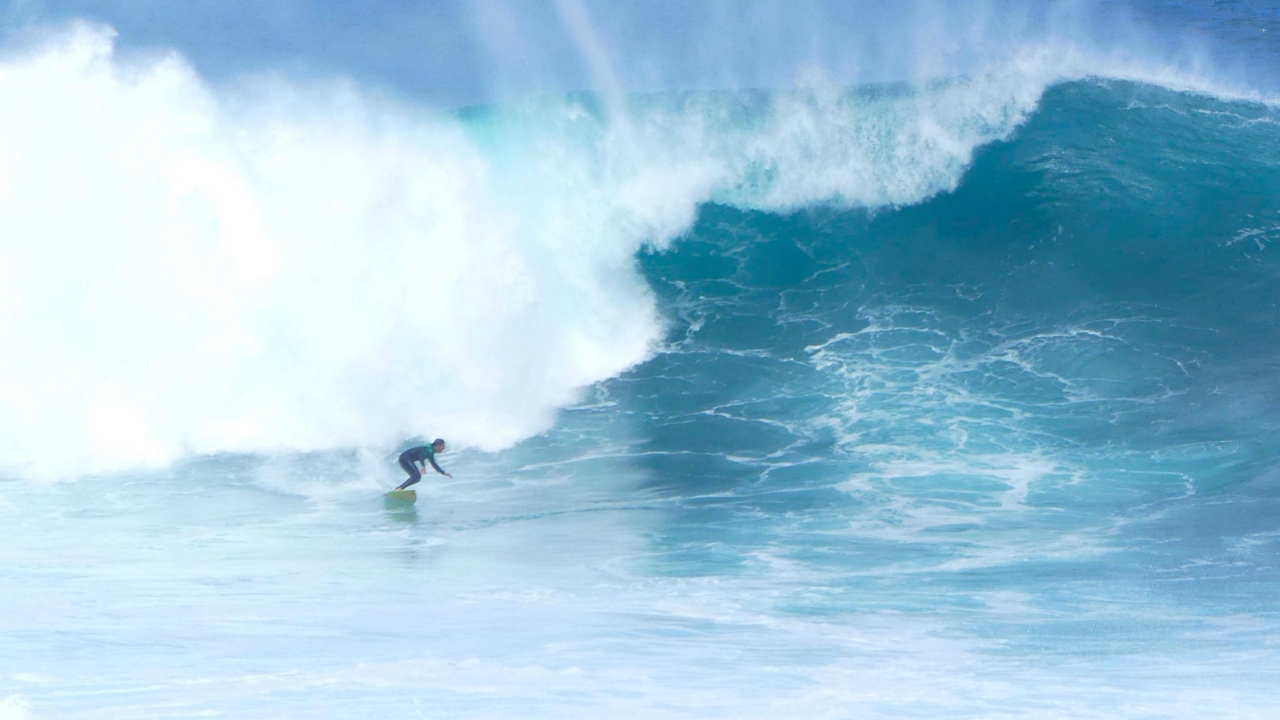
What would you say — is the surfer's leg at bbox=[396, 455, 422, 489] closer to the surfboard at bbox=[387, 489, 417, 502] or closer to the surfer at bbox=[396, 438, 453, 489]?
the surfer at bbox=[396, 438, 453, 489]

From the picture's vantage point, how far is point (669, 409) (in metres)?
12.6

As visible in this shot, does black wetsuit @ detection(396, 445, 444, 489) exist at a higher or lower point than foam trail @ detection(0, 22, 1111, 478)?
lower

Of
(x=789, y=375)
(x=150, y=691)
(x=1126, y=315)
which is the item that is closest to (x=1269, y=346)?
(x=1126, y=315)

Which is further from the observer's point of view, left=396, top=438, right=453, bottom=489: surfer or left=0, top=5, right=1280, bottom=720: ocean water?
left=396, top=438, right=453, bottom=489: surfer

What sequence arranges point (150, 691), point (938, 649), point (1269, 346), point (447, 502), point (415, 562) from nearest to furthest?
1. point (150, 691)
2. point (938, 649)
3. point (415, 562)
4. point (447, 502)
5. point (1269, 346)

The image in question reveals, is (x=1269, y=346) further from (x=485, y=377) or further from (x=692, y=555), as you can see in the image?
(x=485, y=377)

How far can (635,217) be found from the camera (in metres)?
16.2

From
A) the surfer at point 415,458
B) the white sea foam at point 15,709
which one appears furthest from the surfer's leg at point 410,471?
the white sea foam at point 15,709

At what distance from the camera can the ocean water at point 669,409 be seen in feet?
20.9

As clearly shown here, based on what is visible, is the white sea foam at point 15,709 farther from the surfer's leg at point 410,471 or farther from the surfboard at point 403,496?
the surfer's leg at point 410,471

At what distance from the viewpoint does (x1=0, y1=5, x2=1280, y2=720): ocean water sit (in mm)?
6355

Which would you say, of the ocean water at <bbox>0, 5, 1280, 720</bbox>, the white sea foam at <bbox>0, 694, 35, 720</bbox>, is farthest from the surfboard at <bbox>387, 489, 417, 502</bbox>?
the white sea foam at <bbox>0, 694, 35, 720</bbox>

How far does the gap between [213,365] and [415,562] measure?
19.5 feet

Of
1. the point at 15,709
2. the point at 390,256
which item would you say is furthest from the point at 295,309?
the point at 15,709
